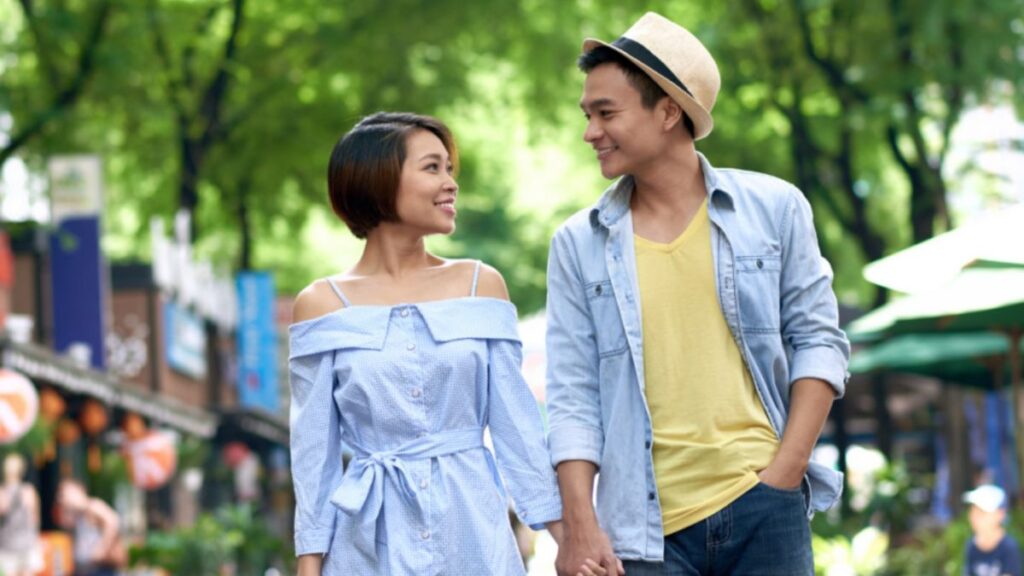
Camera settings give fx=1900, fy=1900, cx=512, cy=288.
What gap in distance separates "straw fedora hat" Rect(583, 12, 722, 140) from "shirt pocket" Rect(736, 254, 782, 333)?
0.37 metres

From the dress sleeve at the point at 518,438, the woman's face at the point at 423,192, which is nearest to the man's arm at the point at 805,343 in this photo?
the dress sleeve at the point at 518,438

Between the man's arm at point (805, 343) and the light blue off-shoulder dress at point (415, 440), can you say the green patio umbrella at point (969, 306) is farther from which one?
the light blue off-shoulder dress at point (415, 440)

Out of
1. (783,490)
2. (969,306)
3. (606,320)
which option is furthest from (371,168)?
(969,306)

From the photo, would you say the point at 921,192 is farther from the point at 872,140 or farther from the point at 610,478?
the point at 610,478

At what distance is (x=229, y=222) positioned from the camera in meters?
27.4

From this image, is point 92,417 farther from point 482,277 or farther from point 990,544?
point 482,277

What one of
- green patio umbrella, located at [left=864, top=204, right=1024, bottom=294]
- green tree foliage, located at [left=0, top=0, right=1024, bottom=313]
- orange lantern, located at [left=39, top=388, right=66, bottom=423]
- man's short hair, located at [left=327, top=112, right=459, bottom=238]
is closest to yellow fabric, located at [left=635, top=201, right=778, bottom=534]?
man's short hair, located at [left=327, top=112, right=459, bottom=238]

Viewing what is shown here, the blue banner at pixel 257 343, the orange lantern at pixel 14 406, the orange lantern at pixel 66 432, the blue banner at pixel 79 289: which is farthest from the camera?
the blue banner at pixel 257 343

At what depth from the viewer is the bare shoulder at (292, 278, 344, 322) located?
4316mm

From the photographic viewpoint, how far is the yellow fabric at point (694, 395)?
4.01 m

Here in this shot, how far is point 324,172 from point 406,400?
814 inches

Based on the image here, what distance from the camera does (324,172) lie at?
81.1 feet

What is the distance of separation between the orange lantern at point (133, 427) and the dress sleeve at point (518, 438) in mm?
19808

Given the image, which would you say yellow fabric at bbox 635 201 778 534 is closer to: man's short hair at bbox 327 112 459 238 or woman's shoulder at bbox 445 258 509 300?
woman's shoulder at bbox 445 258 509 300
